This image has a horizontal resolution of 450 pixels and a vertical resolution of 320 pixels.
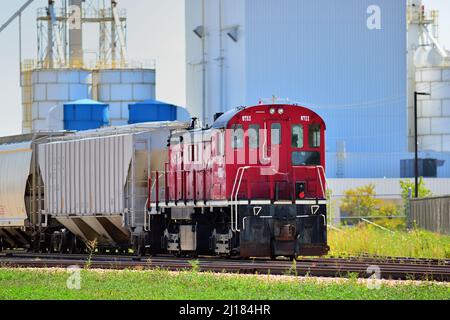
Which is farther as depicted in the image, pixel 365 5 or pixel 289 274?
pixel 365 5

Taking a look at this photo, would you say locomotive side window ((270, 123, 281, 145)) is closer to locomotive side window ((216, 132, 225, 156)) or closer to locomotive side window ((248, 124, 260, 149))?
locomotive side window ((248, 124, 260, 149))

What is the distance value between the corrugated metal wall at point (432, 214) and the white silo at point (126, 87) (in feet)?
116

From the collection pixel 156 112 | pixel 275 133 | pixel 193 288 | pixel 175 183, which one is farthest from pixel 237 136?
pixel 156 112

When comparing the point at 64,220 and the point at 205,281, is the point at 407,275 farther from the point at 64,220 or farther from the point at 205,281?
the point at 64,220

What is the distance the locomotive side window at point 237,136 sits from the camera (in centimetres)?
2864

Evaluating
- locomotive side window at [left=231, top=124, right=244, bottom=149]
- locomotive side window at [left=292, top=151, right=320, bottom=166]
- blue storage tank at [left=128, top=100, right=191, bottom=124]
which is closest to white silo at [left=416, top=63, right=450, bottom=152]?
blue storage tank at [left=128, top=100, right=191, bottom=124]

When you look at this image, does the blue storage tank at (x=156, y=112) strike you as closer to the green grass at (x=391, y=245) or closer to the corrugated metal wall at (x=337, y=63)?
the corrugated metal wall at (x=337, y=63)

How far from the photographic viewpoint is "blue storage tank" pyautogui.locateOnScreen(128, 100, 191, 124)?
3095 inches

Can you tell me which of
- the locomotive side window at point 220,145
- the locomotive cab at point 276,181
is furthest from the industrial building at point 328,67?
the locomotive side window at point 220,145

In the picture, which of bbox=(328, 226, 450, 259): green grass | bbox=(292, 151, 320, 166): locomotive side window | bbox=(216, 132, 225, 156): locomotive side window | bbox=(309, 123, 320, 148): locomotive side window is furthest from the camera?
bbox=(328, 226, 450, 259): green grass

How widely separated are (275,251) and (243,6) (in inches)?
2182

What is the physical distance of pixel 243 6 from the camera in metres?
82.6

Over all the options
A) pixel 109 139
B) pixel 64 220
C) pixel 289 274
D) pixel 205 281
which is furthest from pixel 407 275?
pixel 64 220

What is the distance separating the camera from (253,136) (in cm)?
2897
